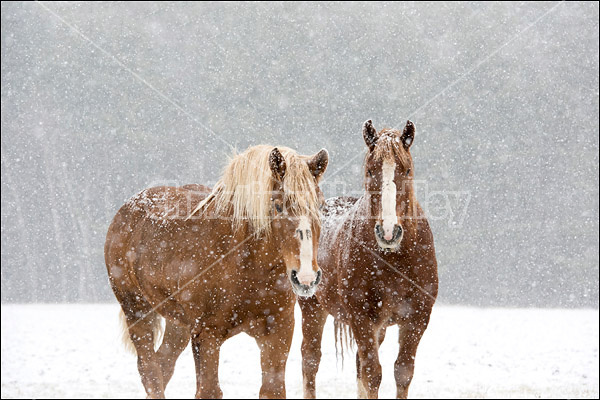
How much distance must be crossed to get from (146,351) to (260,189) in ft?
7.81

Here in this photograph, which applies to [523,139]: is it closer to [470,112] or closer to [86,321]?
[470,112]

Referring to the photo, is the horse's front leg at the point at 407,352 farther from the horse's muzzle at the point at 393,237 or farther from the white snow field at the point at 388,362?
the white snow field at the point at 388,362

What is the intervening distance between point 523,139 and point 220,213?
1938cm

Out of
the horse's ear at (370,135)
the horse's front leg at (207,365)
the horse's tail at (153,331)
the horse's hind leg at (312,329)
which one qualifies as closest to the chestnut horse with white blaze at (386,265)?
the horse's ear at (370,135)

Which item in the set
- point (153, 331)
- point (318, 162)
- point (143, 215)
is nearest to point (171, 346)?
point (153, 331)

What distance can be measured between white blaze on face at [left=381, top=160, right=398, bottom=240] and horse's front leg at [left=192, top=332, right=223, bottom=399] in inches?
53.7

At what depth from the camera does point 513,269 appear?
22.1 m

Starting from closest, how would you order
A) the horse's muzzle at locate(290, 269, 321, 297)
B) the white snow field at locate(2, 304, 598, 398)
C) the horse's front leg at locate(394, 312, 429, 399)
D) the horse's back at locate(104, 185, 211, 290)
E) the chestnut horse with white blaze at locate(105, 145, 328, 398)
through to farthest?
the horse's muzzle at locate(290, 269, 321, 297), the chestnut horse with white blaze at locate(105, 145, 328, 398), the horse's front leg at locate(394, 312, 429, 399), the horse's back at locate(104, 185, 211, 290), the white snow field at locate(2, 304, 598, 398)

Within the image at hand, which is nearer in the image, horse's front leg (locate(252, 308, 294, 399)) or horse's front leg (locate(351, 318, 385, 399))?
horse's front leg (locate(252, 308, 294, 399))

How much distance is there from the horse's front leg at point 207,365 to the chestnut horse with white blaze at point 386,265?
1336 millimetres

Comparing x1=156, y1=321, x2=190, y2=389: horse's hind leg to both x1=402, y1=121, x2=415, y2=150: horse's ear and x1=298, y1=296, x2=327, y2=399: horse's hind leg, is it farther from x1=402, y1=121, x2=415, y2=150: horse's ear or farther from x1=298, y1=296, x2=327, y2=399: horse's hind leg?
x1=402, y1=121, x2=415, y2=150: horse's ear

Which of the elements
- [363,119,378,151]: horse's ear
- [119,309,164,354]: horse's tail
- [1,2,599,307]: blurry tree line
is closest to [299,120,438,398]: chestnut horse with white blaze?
[363,119,378,151]: horse's ear

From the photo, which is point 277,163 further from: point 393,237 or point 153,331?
point 153,331

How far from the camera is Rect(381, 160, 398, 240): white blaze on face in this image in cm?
394
